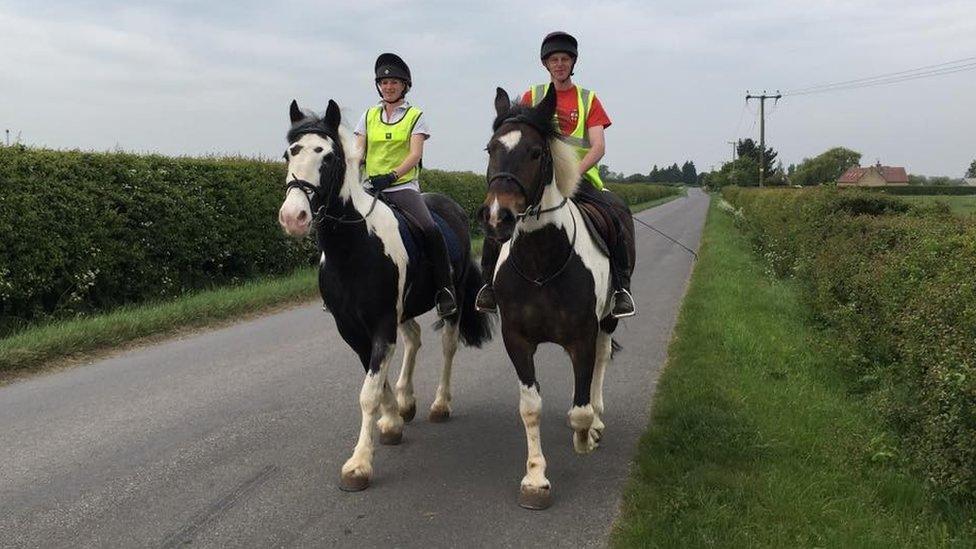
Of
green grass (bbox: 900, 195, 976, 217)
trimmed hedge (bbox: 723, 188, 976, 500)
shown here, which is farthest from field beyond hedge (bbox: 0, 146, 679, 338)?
green grass (bbox: 900, 195, 976, 217)

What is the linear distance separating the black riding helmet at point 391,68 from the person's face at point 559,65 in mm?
1128

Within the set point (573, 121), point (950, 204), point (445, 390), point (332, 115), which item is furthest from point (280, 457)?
point (950, 204)

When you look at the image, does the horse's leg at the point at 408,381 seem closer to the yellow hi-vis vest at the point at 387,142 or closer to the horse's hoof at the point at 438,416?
the horse's hoof at the point at 438,416

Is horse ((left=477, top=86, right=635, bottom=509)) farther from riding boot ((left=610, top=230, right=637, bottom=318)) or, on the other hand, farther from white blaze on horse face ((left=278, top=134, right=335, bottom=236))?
white blaze on horse face ((left=278, top=134, right=335, bottom=236))

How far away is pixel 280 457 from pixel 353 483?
2.66 feet

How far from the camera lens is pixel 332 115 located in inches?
163

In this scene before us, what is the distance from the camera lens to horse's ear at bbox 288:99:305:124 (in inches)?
168

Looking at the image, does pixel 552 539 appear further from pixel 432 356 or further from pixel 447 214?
pixel 432 356

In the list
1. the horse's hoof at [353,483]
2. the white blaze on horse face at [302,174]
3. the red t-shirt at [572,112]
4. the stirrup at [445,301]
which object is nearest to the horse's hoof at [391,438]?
the horse's hoof at [353,483]

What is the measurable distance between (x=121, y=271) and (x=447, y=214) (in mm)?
7203

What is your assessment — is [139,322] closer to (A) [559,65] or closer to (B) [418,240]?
(B) [418,240]

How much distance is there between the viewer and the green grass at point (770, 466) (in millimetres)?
3441

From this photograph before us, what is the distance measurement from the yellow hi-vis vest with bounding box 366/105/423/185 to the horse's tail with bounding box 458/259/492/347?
1119mm

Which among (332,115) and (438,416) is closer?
(332,115)
